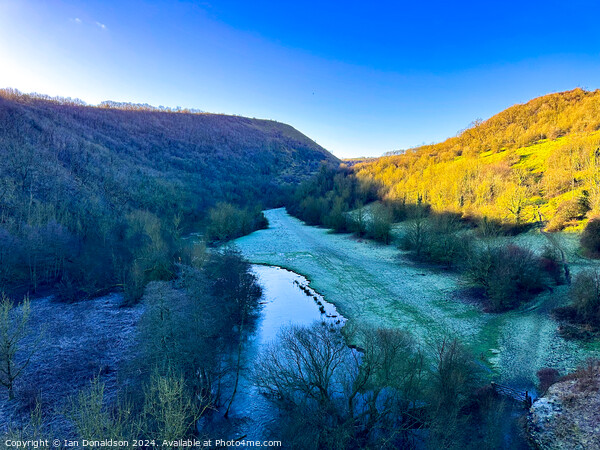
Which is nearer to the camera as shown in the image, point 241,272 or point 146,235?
point 241,272

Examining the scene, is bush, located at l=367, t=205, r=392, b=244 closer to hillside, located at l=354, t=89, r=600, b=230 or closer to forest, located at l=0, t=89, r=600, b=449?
forest, located at l=0, t=89, r=600, b=449

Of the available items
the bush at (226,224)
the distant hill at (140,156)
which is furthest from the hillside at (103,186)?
the bush at (226,224)

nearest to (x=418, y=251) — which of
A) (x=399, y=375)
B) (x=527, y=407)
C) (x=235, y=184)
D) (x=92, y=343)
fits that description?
(x=527, y=407)

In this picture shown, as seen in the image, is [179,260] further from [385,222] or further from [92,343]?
[385,222]

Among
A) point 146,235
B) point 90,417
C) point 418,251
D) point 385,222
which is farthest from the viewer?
point 385,222

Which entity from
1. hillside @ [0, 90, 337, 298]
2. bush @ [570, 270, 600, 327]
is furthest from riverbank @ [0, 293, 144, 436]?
bush @ [570, 270, 600, 327]

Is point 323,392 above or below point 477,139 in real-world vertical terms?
below
